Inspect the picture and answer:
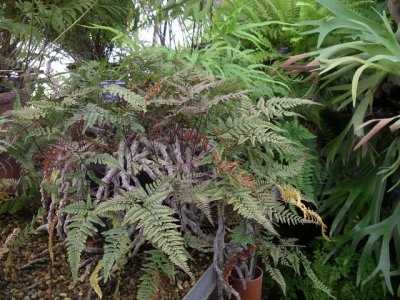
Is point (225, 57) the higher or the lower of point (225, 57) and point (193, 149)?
the higher

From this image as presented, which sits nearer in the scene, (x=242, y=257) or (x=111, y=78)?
(x=242, y=257)

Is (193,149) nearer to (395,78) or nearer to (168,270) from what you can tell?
(168,270)

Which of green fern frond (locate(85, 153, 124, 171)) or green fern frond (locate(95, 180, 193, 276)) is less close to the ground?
green fern frond (locate(85, 153, 124, 171))

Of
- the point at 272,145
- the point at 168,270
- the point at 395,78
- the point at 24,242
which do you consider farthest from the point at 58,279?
the point at 395,78

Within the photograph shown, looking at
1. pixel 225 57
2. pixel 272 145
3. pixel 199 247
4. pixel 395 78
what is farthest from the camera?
pixel 395 78

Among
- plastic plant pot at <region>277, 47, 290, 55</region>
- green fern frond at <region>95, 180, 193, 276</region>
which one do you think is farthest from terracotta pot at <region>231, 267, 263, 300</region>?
plastic plant pot at <region>277, 47, 290, 55</region>

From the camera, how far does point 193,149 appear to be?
3.46 feet

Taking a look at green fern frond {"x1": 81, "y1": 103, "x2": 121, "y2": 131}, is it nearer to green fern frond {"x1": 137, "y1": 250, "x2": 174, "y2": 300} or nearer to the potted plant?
the potted plant

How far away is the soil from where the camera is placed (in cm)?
92

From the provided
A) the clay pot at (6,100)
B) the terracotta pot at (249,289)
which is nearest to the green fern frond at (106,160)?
the terracotta pot at (249,289)

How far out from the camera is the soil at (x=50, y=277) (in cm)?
92

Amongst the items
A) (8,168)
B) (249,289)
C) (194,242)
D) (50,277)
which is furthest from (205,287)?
(8,168)

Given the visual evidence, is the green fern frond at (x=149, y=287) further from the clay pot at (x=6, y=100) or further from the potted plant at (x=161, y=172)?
the clay pot at (x=6, y=100)

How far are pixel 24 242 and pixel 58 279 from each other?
121mm
